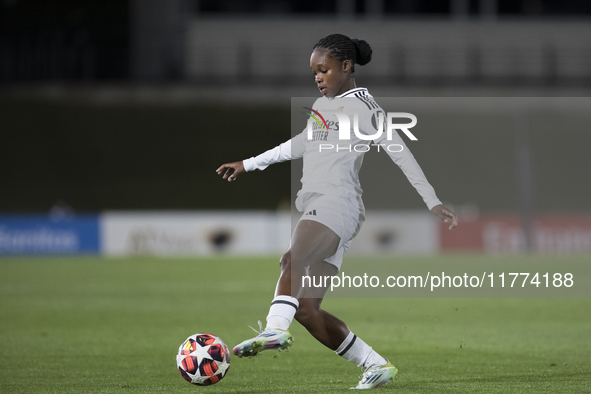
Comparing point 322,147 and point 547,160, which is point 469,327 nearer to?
point 322,147

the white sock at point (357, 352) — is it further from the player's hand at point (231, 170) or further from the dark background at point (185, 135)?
the dark background at point (185, 135)

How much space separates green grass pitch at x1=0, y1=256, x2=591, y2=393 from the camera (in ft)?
22.2

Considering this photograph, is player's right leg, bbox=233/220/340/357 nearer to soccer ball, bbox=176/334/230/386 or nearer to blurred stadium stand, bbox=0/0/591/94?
soccer ball, bbox=176/334/230/386

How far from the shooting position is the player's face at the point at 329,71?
5.80 meters

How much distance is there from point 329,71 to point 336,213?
97 cm

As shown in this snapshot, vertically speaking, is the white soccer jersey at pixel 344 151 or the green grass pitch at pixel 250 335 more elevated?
the white soccer jersey at pixel 344 151

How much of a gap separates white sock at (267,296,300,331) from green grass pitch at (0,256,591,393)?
997 mm

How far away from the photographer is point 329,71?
19.0ft

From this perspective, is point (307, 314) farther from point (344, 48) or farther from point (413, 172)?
point (344, 48)

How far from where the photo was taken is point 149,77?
109 ft

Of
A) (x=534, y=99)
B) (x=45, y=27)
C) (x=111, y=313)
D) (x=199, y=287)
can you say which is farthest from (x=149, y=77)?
(x=111, y=313)


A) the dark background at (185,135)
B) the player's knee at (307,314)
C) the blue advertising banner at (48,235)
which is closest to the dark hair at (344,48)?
the player's knee at (307,314)

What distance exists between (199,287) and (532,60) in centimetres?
2050

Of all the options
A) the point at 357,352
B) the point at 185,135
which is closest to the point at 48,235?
the point at 185,135
